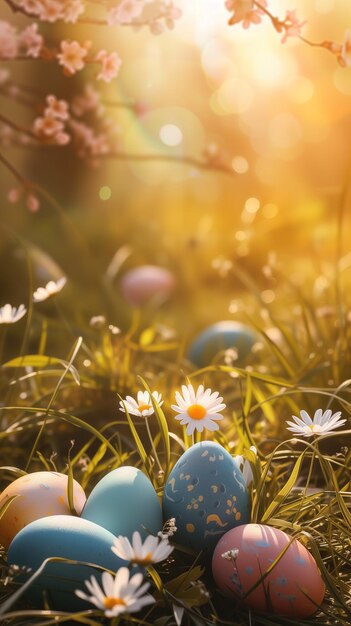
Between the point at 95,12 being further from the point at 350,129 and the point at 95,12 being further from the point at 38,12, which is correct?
the point at 38,12

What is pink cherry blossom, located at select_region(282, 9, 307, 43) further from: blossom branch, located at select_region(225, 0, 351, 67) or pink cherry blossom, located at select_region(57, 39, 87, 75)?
pink cherry blossom, located at select_region(57, 39, 87, 75)

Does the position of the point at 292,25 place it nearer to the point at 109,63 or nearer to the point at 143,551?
the point at 109,63

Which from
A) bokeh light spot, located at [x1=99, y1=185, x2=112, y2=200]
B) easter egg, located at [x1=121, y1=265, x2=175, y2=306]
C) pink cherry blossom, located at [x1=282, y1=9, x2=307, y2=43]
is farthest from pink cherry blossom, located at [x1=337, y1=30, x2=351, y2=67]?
bokeh light spot, located at [x1=99, y1=185, x2=112, y2=200]

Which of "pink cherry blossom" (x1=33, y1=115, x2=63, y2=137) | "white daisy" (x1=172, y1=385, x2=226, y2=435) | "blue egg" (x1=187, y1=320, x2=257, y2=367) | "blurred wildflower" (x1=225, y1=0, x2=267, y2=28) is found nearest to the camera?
"white daisy" (x1=172, y1=385, x2=226, y2=435)

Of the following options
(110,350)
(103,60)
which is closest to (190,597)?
(110,350)

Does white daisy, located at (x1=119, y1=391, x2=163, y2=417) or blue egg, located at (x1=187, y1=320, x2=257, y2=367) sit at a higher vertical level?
blue egg, located at (x1=187, y1=320, x2=257, y2=367)

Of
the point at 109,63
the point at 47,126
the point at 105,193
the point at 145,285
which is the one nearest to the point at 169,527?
the point at 109,63

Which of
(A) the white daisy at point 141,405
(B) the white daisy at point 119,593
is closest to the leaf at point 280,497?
(A) the white daisy at point 141,405
